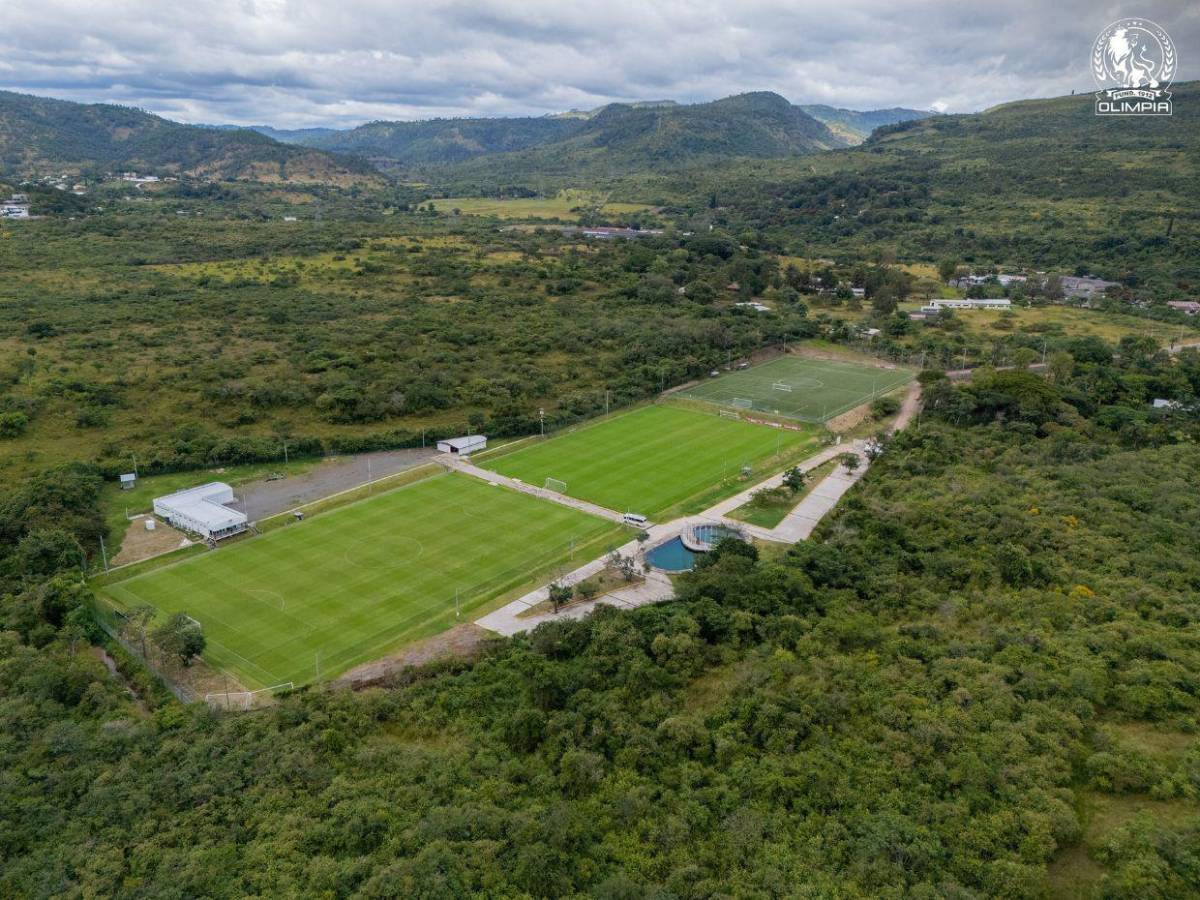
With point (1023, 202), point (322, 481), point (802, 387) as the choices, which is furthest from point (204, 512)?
point (1023, 202)

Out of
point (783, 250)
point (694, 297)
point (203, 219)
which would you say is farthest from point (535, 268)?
point (203, 219)

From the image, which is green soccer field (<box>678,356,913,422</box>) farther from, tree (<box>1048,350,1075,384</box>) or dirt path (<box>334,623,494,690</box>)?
dirt path (<box>334,623,494,690</box>)

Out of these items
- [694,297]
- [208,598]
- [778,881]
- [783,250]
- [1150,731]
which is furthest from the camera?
[783,250]

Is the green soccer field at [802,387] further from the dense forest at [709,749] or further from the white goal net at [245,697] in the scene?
the white goal net at [245,697]

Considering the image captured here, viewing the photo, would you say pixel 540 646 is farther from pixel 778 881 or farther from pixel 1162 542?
pixel 1162 542

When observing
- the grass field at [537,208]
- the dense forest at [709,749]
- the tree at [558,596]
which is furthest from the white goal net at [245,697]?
the grass field at [537,208]

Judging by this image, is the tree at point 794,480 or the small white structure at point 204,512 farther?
the tree at point 794,480
